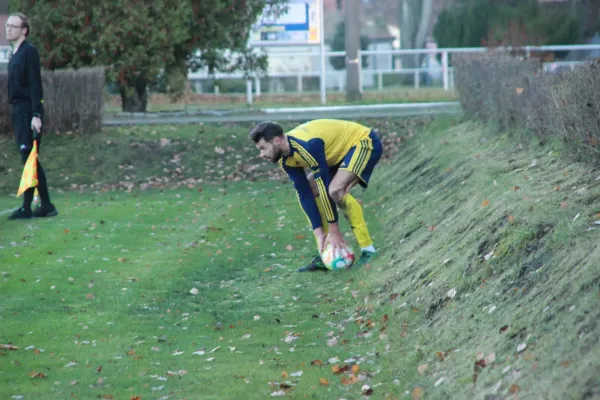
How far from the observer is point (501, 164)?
1051 centimetres

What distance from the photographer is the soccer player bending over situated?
8.94 m

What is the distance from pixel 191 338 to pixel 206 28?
52.1 feet

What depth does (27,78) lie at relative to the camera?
12.2m

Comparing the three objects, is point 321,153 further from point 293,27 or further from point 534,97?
point 293,27

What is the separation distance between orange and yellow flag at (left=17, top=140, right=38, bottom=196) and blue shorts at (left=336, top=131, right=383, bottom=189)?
14.6 ft

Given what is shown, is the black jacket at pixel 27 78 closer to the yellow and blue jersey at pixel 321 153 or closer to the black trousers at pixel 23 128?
the black trousers at pixel 23 128

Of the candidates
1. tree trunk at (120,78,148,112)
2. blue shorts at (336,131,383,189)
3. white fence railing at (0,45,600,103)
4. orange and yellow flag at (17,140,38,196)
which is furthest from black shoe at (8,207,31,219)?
white fence railing at (0,45,600,103)

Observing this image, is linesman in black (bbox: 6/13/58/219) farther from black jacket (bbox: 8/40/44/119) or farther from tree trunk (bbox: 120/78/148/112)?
tree trunk (bbox: 120/78/148/112)

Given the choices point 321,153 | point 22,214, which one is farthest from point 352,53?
point 321,153

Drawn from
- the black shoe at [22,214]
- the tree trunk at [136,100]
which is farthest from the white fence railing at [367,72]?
the black shoe at [22,214]

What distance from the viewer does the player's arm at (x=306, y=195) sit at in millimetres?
9242

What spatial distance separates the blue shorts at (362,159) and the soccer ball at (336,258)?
671 millimetres

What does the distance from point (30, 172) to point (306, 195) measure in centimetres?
435

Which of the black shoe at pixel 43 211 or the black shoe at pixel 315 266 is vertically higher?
the black shoe at pixel 315 266
